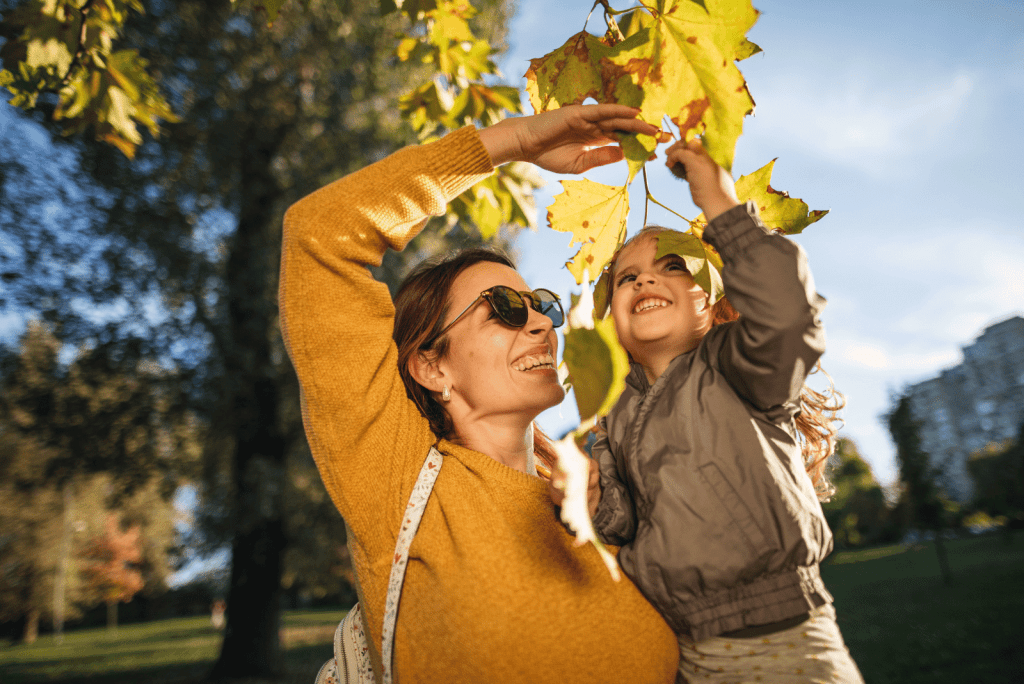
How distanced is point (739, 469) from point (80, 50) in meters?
3.29

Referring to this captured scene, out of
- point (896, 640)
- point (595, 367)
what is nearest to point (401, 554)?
point (595, 367)

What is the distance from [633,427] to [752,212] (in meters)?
0.56

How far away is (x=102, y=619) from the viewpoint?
3609cm

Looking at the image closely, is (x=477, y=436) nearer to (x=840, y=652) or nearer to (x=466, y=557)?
(x=466, y=557)

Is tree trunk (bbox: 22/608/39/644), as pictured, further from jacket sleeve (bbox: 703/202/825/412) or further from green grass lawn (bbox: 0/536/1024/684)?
jacket sleeve (bbox: 703/202/825/412)

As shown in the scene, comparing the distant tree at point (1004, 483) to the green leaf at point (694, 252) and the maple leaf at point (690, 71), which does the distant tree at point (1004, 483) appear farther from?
the maple leaf at point (690, 71)

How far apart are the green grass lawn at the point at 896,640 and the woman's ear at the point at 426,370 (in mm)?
8545

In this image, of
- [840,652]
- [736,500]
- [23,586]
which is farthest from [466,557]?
[23,586]

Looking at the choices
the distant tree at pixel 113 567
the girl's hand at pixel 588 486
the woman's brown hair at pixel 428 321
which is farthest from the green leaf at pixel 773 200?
the distant tree at pixel 113 567

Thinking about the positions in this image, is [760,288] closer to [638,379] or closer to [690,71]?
[690,71]

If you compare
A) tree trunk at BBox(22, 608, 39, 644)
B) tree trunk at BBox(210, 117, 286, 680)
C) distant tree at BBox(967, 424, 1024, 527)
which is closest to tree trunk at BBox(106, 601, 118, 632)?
tree trunk at BBox(22, 608, 39, 644)

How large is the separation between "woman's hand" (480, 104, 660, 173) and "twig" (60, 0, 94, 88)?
2.27 meters

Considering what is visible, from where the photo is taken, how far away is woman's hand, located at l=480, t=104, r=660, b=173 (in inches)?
45.8

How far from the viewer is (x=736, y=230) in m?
1.04
